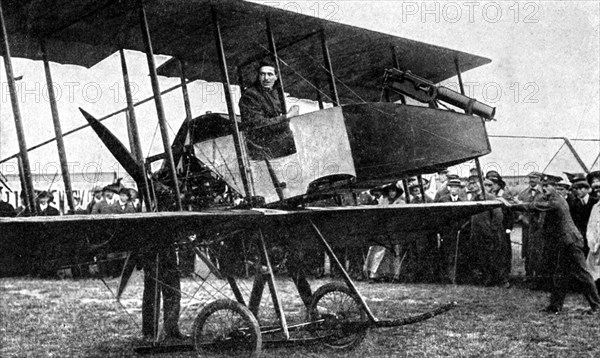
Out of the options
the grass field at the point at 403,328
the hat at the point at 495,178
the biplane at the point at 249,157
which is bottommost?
the grass field at the point at 403,328

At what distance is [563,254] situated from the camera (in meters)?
8.74

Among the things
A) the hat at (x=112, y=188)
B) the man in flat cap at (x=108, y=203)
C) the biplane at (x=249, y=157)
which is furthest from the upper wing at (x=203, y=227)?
the hat at (x=112, y=188)

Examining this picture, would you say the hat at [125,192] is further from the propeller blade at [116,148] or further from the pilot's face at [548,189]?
the pilot's face at [548,189]

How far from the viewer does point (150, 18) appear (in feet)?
23.5

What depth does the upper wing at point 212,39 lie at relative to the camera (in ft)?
22.6

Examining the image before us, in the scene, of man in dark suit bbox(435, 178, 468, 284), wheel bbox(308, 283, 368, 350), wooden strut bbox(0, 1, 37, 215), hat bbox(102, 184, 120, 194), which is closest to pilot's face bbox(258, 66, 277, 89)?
wheel bbox(308, 283, 368, 350)

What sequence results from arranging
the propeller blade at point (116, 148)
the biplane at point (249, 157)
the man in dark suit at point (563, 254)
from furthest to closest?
1. the man in dark suit at point (563, 254)
2. the propeller blade at point (116, 148)
3. the biplane at point (249, 157)

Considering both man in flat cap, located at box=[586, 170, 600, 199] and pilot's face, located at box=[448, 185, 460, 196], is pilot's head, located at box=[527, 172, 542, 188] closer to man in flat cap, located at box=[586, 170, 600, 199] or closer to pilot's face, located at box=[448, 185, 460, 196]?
man in flat cap, located at box=[586, 170, 600, 199]

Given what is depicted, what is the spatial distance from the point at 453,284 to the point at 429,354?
586cm

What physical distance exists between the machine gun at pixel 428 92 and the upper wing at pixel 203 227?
50.3 inches

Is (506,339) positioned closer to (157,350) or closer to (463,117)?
(463,117)

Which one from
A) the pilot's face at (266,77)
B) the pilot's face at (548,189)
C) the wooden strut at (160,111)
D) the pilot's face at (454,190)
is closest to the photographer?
the wooden strut at (160,111)

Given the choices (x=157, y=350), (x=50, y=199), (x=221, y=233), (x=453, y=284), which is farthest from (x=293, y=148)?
(x=50, y=199)

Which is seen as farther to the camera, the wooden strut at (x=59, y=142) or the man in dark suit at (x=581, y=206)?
the man in dark suit at (x=581, y=206)
